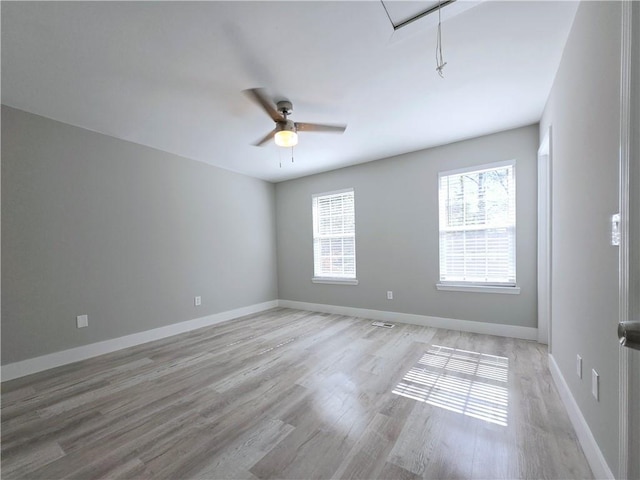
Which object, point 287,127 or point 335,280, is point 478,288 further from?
point 287,127

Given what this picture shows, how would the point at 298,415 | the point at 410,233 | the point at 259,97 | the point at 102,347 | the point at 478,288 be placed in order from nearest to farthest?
the point at 298,415 < the point at 259,97 < the point at 102,347 < the point at 478,288 < the point at 410,233

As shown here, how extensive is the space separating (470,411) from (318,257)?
349 centimetres

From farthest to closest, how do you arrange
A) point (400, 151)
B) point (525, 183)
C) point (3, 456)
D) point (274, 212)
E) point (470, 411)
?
point (274, 212)
point (400, 151)
point (525, 183)
point (470, 411)
point (3, 456)

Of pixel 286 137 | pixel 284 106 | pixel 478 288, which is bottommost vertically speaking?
pixel 478 288

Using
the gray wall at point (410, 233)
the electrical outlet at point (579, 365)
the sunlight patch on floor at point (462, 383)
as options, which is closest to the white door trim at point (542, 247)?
the gray wall at point (410, 233)

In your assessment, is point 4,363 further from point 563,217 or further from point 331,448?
point 563,217

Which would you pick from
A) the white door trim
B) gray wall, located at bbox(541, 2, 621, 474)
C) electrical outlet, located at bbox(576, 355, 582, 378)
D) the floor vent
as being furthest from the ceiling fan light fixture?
the floor vent

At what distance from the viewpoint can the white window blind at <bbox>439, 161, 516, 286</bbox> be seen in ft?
11.0

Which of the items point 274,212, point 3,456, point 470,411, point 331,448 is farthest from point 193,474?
point 274,212

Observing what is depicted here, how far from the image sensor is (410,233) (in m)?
3.99

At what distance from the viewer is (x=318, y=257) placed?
5.08 meters

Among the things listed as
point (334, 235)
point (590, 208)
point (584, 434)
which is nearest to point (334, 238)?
point (334, 235)

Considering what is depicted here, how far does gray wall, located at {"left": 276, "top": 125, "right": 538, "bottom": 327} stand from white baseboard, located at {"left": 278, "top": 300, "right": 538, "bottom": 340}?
0.22 feet

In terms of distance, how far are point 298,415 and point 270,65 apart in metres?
2.59
